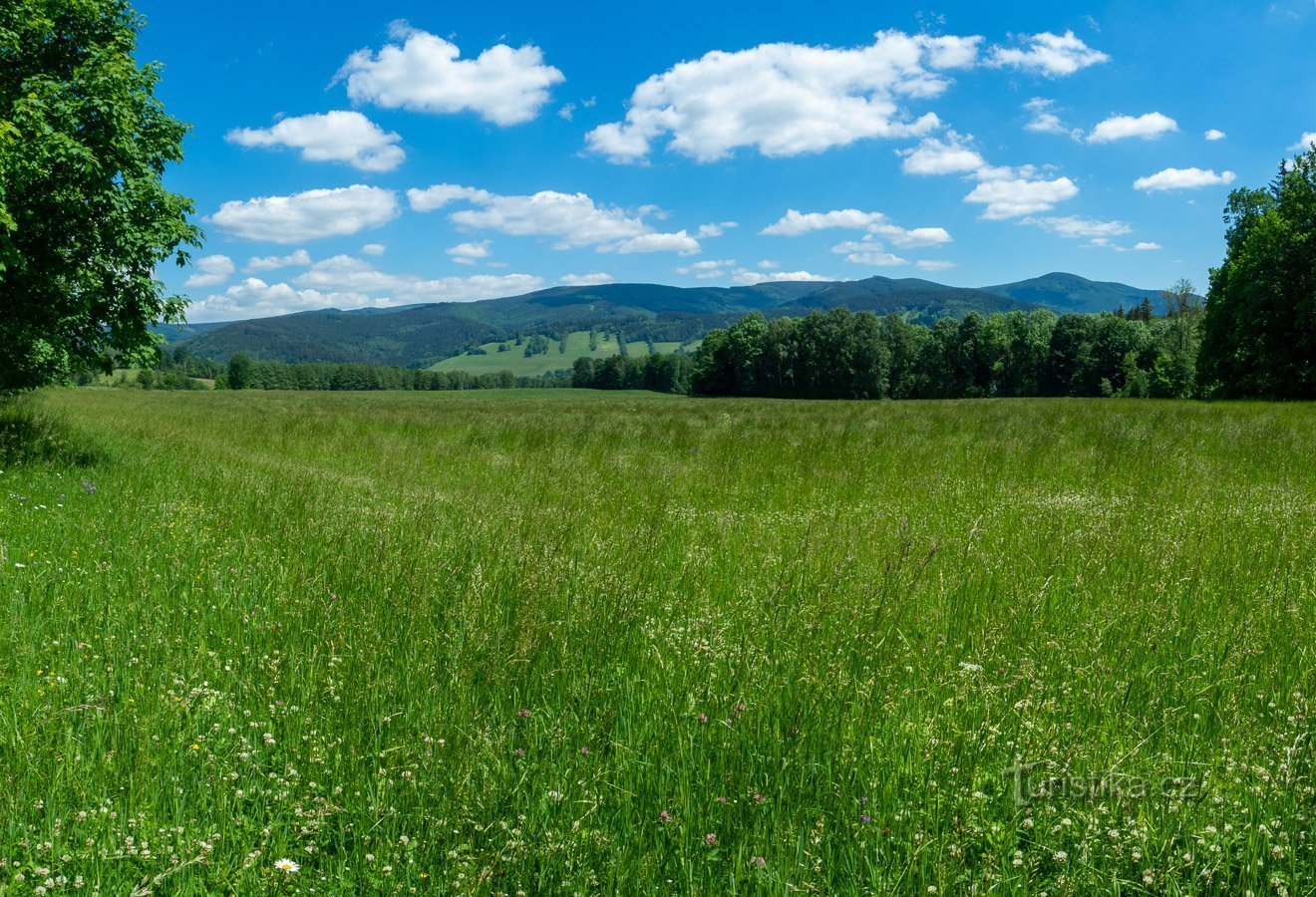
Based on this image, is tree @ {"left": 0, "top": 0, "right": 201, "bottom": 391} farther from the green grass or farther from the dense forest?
the dense forest

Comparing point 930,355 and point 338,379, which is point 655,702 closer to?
point 930,355

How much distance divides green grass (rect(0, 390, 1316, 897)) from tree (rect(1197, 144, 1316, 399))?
44353 mm

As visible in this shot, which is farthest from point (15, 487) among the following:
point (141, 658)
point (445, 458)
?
point (141, 658)

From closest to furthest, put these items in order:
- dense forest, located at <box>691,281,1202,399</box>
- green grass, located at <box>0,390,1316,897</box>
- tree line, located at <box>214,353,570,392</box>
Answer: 1. green grass, located at <box>0,390,1316,897</box>
2. dense forest, located at <box>691,281,1202,399</box>
3. tree line, located at <box>214,353,570,392</box>

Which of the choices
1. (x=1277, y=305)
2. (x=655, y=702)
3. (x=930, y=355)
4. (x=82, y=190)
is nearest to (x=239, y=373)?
(x=930, y=355)

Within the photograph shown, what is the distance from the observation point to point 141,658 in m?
3.54

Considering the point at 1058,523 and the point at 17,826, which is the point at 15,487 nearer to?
the point at 17,826

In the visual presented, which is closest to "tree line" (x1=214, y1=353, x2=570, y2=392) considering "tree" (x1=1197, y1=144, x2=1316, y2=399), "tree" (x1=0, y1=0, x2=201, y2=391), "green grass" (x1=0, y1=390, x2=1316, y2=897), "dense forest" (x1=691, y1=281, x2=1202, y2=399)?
"dense forest" (x1=691, y1=281, x2=1202, y2=399)

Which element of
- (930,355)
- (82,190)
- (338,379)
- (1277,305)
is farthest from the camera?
(338,379)

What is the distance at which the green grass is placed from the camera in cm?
219

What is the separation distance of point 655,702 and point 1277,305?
5221 centimetres

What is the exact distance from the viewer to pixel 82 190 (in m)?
8.88

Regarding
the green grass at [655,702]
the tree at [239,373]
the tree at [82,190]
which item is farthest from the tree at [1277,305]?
the tree at [239,373]

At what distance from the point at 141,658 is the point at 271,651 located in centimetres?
61
